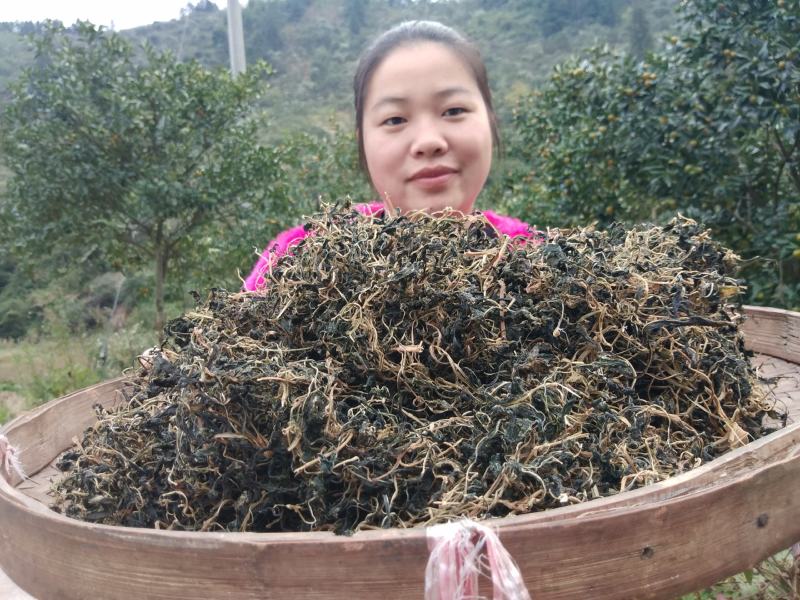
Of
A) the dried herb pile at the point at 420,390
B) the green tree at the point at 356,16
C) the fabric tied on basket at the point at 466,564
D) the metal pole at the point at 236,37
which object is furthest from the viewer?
the green tree at the point at 356,16

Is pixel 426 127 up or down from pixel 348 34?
down

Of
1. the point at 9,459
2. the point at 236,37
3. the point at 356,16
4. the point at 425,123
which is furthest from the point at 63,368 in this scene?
the point at 356,16

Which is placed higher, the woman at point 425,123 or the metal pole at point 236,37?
the metal pole at point 236,37

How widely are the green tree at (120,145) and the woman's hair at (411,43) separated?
3.32 m

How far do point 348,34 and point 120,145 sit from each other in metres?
20.6

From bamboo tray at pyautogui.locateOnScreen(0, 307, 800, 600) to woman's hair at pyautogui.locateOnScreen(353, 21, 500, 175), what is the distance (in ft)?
3.46

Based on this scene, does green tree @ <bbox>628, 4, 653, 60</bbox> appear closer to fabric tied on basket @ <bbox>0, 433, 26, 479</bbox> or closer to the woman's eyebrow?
the woman's eyebrow

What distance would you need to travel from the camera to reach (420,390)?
82cm

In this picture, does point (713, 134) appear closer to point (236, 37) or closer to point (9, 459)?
point (9, 459)

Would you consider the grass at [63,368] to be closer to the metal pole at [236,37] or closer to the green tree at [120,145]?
the green tree at [120,145]

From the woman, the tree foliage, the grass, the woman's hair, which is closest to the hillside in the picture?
the grass

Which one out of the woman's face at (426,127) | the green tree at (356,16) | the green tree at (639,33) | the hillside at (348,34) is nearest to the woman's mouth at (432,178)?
the woman's face at (426,127)

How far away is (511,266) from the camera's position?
917 mm

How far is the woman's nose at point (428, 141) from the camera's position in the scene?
55.0 inches
